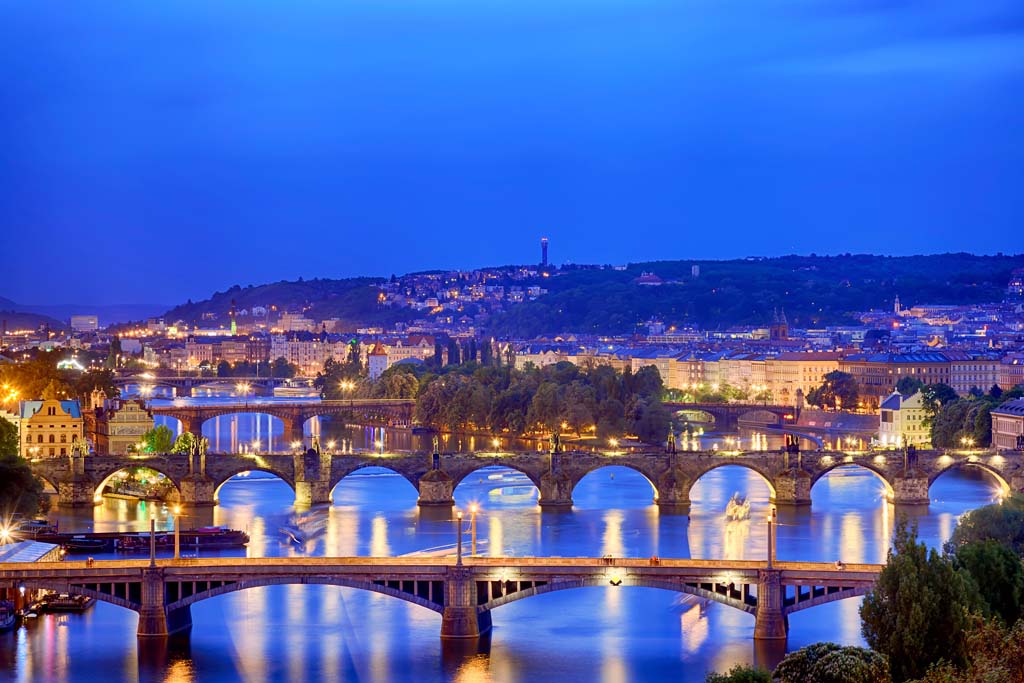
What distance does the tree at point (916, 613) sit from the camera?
25.7 meters

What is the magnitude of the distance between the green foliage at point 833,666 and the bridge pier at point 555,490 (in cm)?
2706

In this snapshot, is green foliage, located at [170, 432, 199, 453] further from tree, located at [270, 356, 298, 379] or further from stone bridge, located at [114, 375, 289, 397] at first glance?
tree, located at [270, 356, 298, 379]

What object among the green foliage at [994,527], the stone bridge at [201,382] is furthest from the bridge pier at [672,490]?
the stone bridge at [201,382]

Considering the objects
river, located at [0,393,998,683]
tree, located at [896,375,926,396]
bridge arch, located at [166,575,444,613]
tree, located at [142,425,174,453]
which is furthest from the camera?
tree, located at [896,375,926,396]

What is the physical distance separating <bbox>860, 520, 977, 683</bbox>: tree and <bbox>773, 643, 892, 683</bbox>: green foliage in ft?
6.08

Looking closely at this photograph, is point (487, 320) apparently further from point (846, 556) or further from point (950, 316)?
point (846, 556)

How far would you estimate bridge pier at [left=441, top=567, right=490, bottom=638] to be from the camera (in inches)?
1262

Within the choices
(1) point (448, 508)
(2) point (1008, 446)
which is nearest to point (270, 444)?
(1) point (448, 508)

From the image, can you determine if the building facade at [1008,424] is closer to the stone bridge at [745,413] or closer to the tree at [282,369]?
the stone bridge at [745,413]

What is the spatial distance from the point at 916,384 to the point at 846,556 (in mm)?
40289

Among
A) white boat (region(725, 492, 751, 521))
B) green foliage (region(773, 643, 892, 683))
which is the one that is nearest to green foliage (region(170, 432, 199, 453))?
white boat (region(725, 492, 751, 521))

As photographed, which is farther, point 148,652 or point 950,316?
point 950,316

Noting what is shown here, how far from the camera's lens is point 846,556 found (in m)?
40.5

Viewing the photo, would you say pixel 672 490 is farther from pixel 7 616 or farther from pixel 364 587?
pixel 7 616
